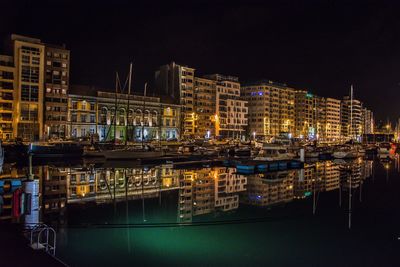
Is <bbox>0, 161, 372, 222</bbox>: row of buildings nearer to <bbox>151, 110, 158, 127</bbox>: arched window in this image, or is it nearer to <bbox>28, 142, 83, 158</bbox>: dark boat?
<bbox>28, 142, 83, 158</bbox>: dark boat

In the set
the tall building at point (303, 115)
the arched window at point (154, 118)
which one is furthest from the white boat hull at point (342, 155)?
the tall building at point (303, 115)

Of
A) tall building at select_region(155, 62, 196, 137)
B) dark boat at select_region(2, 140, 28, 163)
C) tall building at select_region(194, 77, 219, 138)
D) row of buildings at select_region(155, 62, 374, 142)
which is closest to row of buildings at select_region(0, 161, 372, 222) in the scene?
dark boat at select_region(2, 140, 28, 163)

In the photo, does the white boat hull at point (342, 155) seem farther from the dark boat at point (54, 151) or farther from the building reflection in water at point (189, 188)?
the dark boat at point (54, 151)

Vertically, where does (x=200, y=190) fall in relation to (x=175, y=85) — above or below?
below

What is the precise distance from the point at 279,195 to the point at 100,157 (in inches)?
1347

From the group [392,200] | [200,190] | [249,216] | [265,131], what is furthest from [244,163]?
[265,131]

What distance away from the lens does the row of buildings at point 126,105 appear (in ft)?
246

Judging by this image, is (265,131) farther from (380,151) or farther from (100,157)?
(100,157)

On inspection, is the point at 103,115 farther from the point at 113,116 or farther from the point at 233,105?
the point at 233,105

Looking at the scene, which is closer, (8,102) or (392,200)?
(392,200)

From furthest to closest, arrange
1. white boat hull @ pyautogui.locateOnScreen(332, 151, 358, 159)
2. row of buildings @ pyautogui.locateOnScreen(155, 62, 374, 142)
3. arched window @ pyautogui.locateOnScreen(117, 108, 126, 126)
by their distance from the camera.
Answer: row of buildings @ pyautogui.locateOnScreen(155, 62, 374, 142) → arched window @ pyautogui.locateOnScreen(117, 108, 126, 126) → white boat hull @ pyautogui.locateOnScreen(332, 151, 358, 159)

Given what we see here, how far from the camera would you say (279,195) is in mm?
27609

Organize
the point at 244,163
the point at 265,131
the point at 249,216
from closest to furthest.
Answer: the point at 249,216
the point at 244,163
the point at 265,131

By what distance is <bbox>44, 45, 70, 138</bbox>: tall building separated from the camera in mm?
78500
